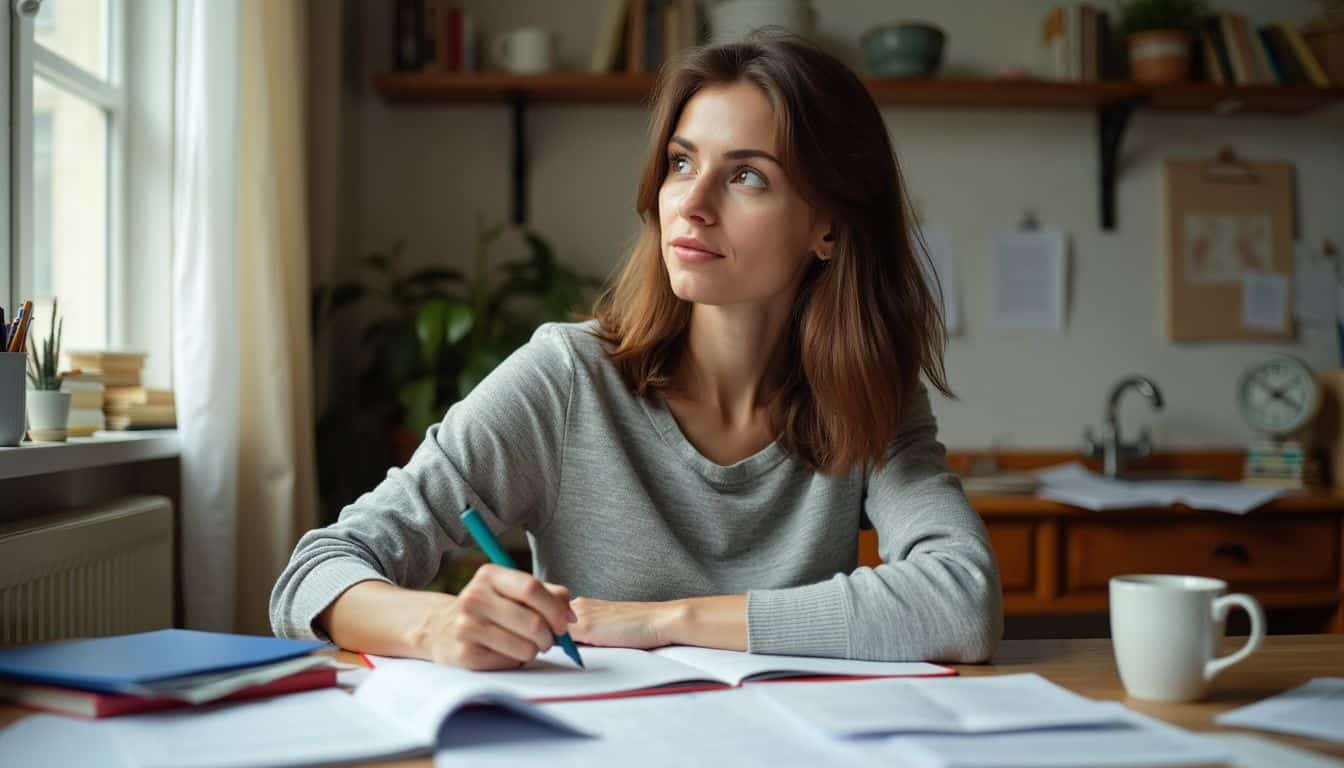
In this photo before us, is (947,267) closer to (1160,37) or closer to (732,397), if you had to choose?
(1160,37)

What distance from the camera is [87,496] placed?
1772 millimetres

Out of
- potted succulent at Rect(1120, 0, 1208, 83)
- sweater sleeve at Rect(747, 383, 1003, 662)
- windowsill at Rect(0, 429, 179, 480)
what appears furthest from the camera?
potted succulent at Rect(1120, 0, 1208, 83)

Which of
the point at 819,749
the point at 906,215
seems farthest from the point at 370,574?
the point at 906,215

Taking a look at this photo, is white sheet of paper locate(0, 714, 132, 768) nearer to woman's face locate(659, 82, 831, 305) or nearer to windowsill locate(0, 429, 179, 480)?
windowsill locate(0, 429, 179, 480)

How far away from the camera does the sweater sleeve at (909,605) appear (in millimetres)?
1052

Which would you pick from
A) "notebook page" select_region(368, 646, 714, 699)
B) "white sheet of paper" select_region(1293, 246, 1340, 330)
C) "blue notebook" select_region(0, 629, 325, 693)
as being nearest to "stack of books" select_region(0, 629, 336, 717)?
"blue notebook" select_region(0, 629, 325, 693)

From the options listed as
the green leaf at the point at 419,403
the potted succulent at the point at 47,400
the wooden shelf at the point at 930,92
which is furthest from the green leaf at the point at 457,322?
the potted succulent at the point at 47,400

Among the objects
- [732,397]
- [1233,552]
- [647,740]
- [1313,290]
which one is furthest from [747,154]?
[1313,290]

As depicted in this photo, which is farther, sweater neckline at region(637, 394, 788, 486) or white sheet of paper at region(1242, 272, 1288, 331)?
white sheet of paper at region(1242, 272, 1288, 331)

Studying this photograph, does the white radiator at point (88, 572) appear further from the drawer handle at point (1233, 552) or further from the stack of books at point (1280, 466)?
the stack of books at point (1280, 466)

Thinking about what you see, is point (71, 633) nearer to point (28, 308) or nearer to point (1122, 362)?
point (28, 308)

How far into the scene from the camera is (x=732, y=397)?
1.54 m

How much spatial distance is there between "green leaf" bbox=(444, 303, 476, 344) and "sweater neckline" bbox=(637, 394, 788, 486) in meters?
1.14

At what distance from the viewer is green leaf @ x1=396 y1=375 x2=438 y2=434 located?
2.52m
